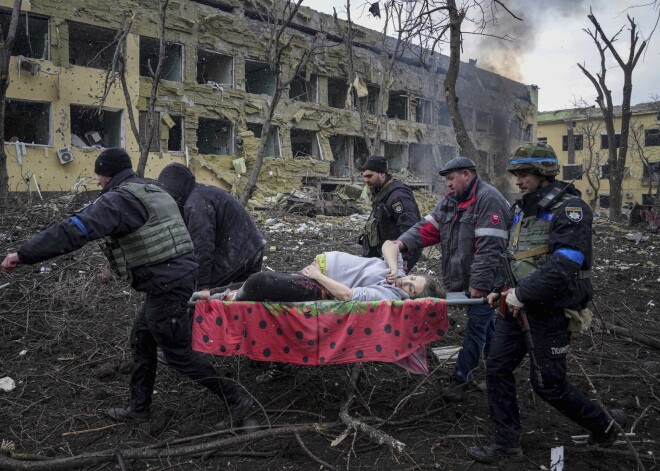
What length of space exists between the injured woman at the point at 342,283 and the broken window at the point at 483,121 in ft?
106

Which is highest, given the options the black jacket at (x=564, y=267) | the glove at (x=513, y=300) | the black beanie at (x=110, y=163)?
Answer: the black beanie at (x=110, y=163)

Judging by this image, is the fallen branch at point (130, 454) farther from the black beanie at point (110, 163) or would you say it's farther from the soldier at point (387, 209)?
the soldier at point (387, 209)

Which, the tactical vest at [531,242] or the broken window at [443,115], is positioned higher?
the broken window at [443,115]

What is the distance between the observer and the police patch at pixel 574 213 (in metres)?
2.76

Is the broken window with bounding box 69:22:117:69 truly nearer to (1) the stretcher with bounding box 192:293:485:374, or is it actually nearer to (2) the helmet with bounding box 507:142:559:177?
(1) the stretcher with bounding box 192:293:485:374

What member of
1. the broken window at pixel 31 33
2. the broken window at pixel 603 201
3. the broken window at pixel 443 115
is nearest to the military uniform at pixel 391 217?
the broken window at pixel 31 33

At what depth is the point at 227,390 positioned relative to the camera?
3.46 metres

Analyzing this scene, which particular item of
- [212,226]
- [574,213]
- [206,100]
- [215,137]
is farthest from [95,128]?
[574,213]

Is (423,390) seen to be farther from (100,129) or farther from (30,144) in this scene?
(100,129)

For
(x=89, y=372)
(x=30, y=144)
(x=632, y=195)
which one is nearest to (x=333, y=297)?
(x=89, y=372)

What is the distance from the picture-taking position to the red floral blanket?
3346mm

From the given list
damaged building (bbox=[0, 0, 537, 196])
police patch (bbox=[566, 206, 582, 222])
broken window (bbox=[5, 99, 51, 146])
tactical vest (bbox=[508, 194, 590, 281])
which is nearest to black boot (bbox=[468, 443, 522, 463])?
tactical vest (bbox=[508, 194, 590, 281])

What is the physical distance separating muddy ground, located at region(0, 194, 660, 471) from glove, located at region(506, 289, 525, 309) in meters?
0.60

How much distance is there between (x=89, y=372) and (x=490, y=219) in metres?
3.54
